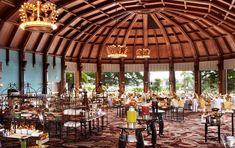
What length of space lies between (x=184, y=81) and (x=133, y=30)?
16.8ft

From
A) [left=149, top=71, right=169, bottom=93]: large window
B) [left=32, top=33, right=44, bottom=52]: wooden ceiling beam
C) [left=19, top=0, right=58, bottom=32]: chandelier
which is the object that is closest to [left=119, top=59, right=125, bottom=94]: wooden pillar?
[left=149, top=71, right=169, bottom=93]: large window

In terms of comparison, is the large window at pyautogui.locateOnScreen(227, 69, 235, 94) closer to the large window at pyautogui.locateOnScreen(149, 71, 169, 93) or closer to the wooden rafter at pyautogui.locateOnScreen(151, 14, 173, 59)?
the wooden rafter at pyautogui.locateOnScreen(151, 14, 173, 59)

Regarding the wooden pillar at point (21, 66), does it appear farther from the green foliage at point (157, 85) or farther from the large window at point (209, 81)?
the large window at point (209, 81)

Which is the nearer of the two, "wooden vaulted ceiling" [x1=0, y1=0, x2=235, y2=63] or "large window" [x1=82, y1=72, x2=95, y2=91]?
"wooden vaulted ceiling" [x1=0, y1=0, x2=235, y2=63]

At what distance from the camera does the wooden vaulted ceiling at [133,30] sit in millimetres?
13539

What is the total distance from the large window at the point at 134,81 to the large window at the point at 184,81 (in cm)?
246

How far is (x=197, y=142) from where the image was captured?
8227mm

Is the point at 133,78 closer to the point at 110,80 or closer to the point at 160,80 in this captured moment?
the point at 110,80

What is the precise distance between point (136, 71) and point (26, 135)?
1537 cm

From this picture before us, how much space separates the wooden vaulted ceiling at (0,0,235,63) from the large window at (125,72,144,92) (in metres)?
1.25

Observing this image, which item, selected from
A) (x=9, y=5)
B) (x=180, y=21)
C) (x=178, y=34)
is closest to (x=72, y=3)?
(x=9, y=5)

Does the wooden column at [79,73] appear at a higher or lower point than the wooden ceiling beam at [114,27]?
lower

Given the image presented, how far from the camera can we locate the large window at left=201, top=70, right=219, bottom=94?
19.7 m

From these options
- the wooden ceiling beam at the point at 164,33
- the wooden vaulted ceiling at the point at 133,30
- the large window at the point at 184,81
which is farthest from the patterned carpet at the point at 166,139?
the large window at the point at 184,81
